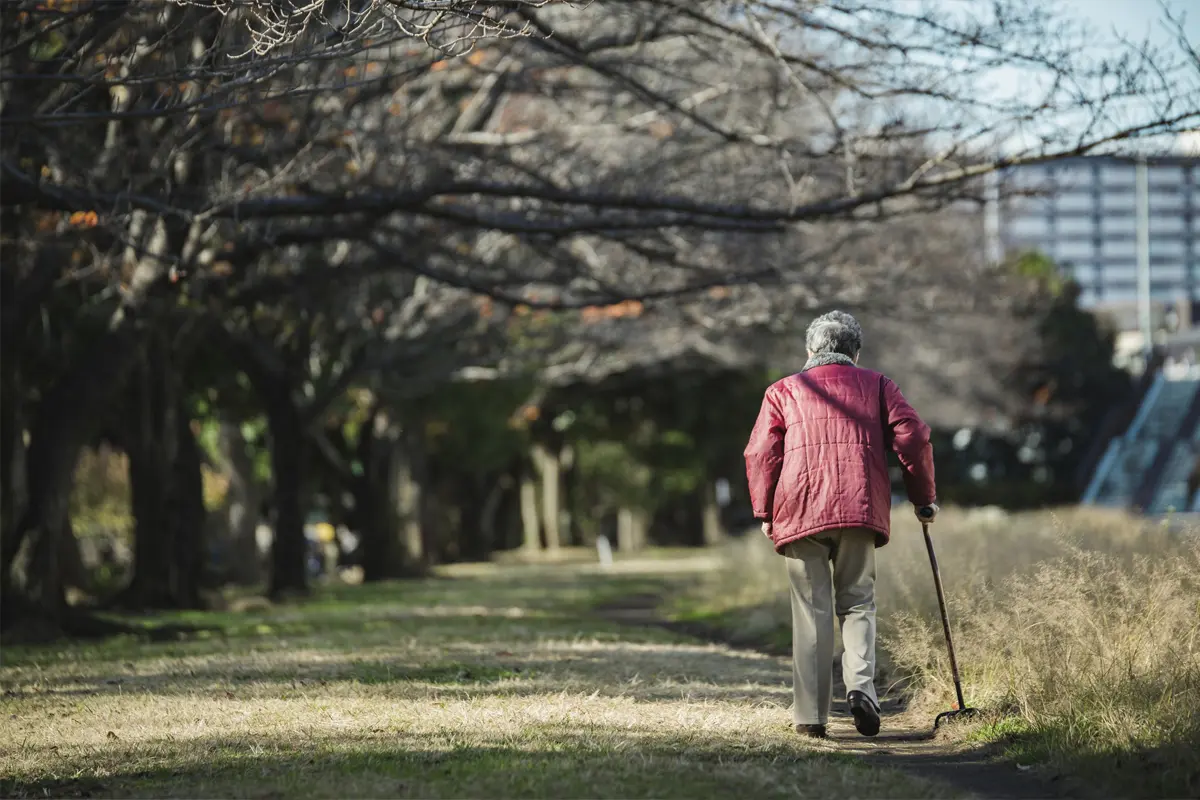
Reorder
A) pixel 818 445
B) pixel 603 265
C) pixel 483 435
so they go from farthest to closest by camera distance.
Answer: pixel 483 435
pixel 603 265
pixel 818 445

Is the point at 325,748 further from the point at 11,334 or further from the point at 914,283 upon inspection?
the point at 914,283

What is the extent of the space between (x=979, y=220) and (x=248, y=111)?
28960mm

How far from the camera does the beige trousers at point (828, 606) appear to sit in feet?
27.5

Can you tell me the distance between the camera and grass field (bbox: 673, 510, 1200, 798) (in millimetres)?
7098

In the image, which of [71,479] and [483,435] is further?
[483,435]

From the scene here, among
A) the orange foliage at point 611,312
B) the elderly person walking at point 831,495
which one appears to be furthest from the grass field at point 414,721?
the orange foliage at point 611,312

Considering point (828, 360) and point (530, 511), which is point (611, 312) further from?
point (530, 511)

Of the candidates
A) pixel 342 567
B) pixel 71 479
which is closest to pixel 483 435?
pixel 342 567

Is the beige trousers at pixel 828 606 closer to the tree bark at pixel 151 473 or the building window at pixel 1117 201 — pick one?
the tree bark at pixel 151 473

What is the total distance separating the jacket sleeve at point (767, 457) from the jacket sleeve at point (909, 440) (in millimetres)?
538

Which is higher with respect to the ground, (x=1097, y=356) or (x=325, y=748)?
(x=1097, y=356)

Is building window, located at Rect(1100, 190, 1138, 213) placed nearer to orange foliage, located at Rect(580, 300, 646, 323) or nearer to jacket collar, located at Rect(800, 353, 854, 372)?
orange foliage, located at Rect(580, 300, 646, 323)

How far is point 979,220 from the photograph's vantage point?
134 feet

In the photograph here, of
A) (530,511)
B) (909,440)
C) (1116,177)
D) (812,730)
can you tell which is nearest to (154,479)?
(812,730)
